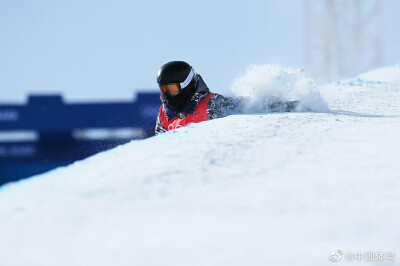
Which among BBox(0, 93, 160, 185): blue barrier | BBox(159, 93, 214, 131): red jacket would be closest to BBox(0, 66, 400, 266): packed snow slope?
BBox(159, 93, 214, 131): red jacket

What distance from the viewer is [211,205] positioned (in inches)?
106

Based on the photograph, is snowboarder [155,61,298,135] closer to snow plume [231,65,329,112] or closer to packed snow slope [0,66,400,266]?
snow plume [231,65,329,112]

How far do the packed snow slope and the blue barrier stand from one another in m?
11.2

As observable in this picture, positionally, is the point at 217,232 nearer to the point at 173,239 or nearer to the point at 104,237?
the point at 173,239

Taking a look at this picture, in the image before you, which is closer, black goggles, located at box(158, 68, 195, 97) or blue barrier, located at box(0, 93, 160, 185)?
black goggles, located at box(158, 68, 195, 97)

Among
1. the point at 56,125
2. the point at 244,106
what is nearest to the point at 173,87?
the point at 244,106

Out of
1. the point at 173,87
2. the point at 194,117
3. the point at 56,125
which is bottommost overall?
the point at 56,125

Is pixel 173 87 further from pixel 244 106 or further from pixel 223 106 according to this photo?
pixel 244 106

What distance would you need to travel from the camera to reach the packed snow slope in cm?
226

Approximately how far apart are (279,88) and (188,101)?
925mm

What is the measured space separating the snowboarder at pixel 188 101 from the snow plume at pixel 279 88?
0.32 ft

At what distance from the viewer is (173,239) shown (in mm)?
2352

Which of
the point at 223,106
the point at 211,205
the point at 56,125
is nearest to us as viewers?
the point at 211,205

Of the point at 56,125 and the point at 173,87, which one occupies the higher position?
the point at 173,87
